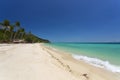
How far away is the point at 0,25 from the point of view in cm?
6153

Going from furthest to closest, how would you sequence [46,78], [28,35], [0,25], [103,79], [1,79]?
[28,35] < [0,25] < [103,79] < [46,78] < [1,79]

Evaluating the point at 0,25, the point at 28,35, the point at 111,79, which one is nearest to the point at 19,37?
the point at 28,35

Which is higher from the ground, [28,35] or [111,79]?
[28,35]

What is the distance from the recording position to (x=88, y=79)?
17.3 ft

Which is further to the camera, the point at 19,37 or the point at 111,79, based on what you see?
the point at 19,37

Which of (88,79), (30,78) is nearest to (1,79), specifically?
(30,78)

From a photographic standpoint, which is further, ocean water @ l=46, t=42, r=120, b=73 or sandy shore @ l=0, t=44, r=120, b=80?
ocean water @ l=46, t=42, r=120, b=73

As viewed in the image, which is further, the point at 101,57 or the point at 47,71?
the point at 101,57

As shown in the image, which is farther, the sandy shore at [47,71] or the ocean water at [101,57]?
the ocean water at [101,57]

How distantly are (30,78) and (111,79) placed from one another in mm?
3235

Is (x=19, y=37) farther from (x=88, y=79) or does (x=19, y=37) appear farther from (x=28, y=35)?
(x=88, y=79)

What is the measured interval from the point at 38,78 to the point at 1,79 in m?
1.13

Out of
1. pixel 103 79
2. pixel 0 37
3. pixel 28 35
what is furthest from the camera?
pixel 28 35

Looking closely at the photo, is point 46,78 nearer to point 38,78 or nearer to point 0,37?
point 38,78
